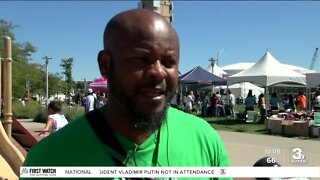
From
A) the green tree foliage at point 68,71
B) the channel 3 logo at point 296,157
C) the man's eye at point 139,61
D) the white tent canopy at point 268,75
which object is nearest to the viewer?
the man's eye at point 139,61

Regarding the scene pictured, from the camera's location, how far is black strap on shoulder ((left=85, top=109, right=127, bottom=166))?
51.5 inches

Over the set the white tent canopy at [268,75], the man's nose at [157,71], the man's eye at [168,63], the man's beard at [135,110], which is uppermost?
the white tent canopy at [268,75]

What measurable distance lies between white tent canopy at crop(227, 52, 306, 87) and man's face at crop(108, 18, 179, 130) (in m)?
16.4

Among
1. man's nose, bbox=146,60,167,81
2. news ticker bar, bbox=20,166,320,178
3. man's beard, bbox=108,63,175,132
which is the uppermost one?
man's nose, bbox=146,60,167,81

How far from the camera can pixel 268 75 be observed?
17.2 meters

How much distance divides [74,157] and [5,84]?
11.7 ft

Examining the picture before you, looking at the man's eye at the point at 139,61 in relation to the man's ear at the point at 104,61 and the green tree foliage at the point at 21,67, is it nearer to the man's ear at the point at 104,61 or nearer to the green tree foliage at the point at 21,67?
the man's ear at the point at 104,61

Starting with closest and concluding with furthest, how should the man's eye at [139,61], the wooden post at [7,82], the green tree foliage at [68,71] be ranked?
1. the man's eye at [139,61]
2. the wooden post at [7,82]
3. the green tree foliage at [68,71]

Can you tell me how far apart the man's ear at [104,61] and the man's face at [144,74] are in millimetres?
22

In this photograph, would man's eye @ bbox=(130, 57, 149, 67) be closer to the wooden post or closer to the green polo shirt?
the green polo shirt

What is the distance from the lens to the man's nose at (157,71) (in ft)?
4.10

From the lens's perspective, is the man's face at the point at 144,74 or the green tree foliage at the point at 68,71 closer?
the man's face at the point at 144,74

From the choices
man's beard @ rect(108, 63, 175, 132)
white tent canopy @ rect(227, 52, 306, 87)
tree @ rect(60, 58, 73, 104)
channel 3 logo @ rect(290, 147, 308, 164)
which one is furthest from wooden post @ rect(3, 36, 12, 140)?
tree @ rect(60, 58, 73, 104)

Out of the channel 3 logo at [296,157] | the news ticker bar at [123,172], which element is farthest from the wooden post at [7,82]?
the news ticker bar at [123,172]
